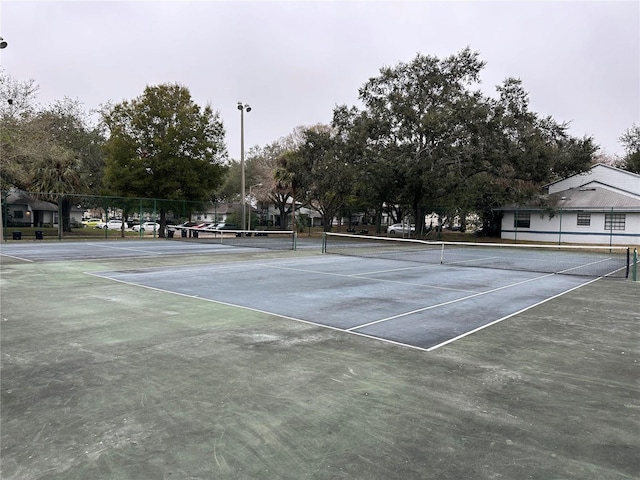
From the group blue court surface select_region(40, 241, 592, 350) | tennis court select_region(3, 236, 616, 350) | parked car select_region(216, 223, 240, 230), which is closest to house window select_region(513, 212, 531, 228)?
parked car select_region(216, 223, 240, 230)

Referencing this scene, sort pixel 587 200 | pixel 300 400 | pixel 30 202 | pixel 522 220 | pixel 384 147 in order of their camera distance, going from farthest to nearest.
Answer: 1. pixel 30 202
2. pixel 522 220
3. pixel 587 200
4. pixel 384 147
5. pixel 300 400

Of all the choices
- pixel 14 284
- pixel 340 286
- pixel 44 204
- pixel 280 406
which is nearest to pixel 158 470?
pixel 280 406

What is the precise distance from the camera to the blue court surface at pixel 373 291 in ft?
24.4

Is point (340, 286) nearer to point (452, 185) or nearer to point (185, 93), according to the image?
point (452, 185)

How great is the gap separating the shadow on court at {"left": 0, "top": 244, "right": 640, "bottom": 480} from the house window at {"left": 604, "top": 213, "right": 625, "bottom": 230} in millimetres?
34860

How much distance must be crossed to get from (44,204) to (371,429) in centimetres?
5770

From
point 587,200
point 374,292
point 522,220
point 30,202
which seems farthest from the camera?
point 30,202

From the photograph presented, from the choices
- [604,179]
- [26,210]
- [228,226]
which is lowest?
[228,226]

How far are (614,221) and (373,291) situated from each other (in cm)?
3489

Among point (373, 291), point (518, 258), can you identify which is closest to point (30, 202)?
point (518, 258)

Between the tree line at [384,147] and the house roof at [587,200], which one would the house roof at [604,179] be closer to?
the house roof at [587,200]

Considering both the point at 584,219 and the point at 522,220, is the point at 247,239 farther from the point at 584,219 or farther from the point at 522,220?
the point at 584,219

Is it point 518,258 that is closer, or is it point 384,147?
point 518,258

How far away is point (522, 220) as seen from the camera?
41906mm
